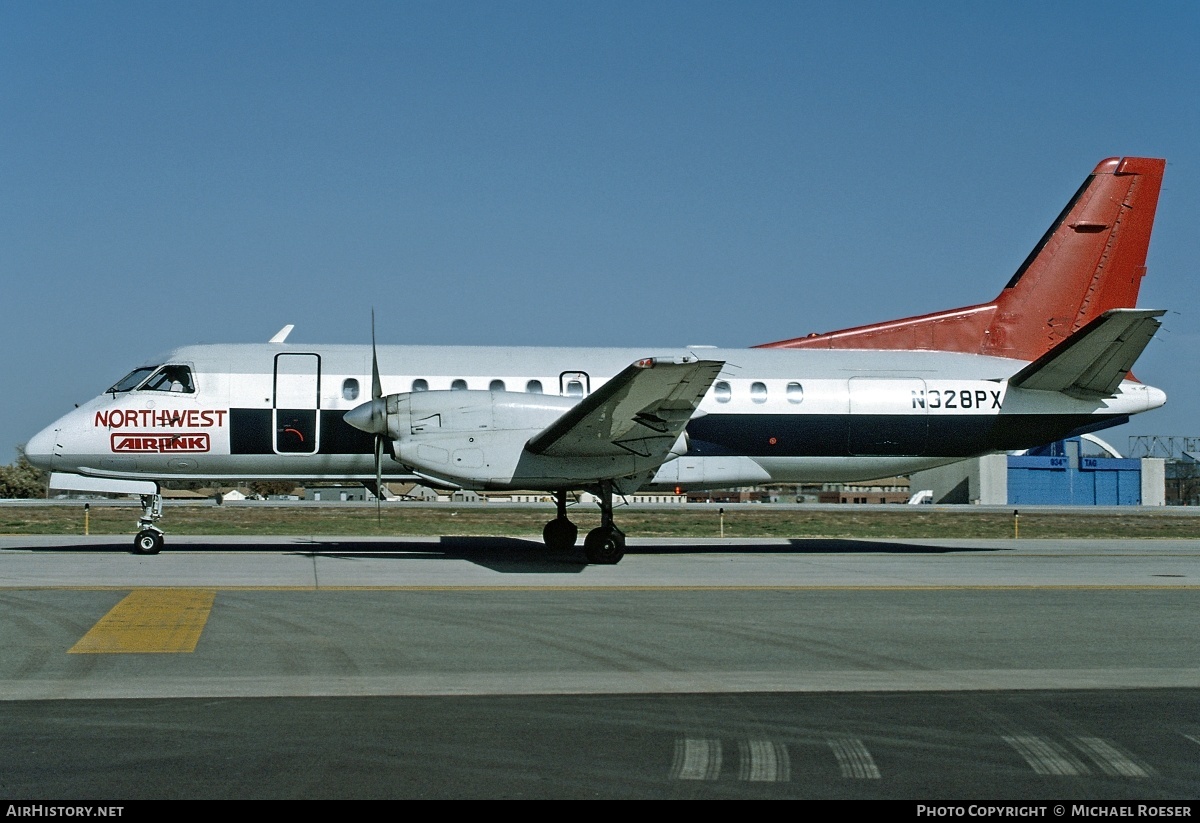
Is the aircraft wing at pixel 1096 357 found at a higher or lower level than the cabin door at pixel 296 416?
higher

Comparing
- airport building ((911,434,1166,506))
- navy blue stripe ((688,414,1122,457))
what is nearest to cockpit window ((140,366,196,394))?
navy blue stripe ((688,414,1122,457))

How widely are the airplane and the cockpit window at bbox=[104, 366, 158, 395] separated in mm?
41

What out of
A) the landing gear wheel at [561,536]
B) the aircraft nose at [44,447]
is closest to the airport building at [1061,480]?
the landing gear wheel at [561,536]

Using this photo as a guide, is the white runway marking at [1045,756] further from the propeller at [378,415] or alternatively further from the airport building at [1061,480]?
the airport building at [1061,480]

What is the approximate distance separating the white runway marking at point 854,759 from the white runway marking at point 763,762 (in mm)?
306

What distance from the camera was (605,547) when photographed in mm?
19141

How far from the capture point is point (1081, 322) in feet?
74.6

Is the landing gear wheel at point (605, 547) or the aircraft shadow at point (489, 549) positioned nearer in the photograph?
the landing gear wheel at point (605, 547)

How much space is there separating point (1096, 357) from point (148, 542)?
690 inches

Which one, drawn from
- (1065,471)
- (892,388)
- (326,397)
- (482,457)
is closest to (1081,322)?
(892,388)

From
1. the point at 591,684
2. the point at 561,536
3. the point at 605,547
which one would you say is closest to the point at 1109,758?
the point at 591,684

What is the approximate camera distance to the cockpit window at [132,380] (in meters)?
20.4

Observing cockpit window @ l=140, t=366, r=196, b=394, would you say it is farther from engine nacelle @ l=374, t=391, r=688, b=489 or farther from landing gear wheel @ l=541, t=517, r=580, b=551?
landing gear wheel @ l=541, t=517, r=580, b=551

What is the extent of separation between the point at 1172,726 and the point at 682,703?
3.23m
